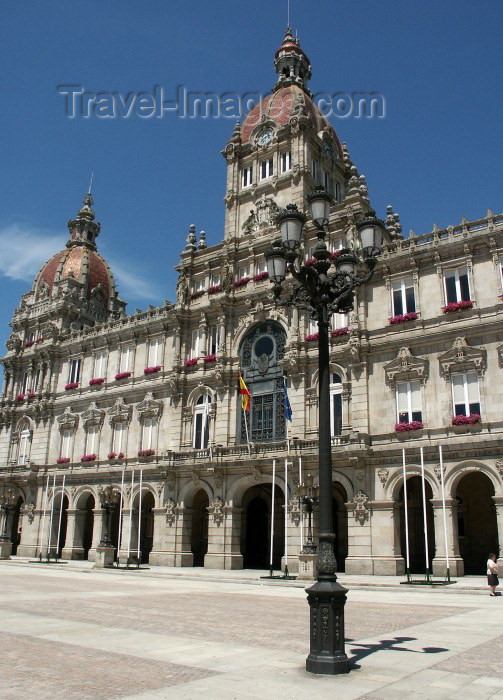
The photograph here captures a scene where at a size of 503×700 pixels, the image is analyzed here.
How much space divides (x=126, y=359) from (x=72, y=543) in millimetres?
15494

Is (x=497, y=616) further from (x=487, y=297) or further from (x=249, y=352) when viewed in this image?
(x=249, y=352)

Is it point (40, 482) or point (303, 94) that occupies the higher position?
point (303, 94)

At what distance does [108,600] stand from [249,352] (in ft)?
80.0

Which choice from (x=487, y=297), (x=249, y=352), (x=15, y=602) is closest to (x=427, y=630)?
(x=15, y=602)

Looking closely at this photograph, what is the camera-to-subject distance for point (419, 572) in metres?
36.8

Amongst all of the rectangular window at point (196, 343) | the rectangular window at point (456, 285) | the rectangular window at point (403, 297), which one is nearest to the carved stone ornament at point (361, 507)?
the rectangular window at point (403, 297)

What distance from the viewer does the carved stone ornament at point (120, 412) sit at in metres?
48.8

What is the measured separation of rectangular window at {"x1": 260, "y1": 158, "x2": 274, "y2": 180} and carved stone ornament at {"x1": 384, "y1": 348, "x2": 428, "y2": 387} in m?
20.2

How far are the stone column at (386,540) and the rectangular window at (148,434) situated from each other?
19.1 meters

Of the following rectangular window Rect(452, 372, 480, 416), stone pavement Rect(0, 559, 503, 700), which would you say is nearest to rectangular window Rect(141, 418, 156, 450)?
rectangular window Rect(452, 372, 480, 416)

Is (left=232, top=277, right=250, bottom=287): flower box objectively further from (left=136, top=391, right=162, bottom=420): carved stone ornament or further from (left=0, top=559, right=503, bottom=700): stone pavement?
(left=0, top=559, right=503, bottom=700): stone pavement

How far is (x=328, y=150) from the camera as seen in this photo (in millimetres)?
50031

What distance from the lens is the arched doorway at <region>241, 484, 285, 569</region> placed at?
4172 centimetres

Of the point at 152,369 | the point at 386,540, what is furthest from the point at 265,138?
the point at 386,540
